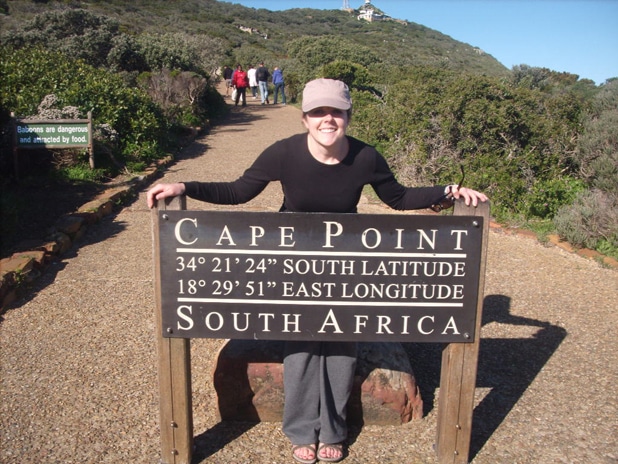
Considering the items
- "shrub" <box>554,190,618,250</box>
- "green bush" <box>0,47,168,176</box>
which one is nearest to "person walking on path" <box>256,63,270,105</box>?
"green bush" <box>0,47,168,176</box>

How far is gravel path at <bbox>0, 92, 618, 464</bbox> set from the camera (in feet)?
9.57

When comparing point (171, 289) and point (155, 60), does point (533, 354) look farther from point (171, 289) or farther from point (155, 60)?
point (155, 60)

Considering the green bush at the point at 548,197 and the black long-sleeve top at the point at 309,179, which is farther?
the green bush at the point at 548,197

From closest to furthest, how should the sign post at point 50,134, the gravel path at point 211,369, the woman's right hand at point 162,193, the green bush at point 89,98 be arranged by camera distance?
the woman's right hand at point 162,193, the gravel path at point 211,369, the sign post at point 50,134, the green bush at point 89,98

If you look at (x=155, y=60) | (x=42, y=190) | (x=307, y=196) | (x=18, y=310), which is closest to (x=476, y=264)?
(x=307, y=196)

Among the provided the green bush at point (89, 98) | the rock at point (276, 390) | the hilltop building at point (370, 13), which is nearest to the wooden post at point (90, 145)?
the green bush at point (89, 98)

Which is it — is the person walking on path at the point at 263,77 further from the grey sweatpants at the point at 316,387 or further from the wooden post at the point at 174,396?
the wooden post at the point at 174,396

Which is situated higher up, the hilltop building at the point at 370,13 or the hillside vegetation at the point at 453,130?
the hilltop building at the point at 370,13

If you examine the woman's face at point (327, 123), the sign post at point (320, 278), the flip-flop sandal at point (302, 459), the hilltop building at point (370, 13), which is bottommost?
the flip-flop sandal at point (302, 459)

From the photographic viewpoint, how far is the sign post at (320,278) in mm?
2498

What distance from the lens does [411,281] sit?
256 cm

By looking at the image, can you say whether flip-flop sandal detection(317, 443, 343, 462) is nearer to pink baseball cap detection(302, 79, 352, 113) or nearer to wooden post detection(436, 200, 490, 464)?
wooden post detection(436, 200, 490, 464)

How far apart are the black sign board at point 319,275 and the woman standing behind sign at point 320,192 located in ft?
0.65

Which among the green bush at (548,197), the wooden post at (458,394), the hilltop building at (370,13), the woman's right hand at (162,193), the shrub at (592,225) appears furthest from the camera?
the hilltop building at (370,13)
